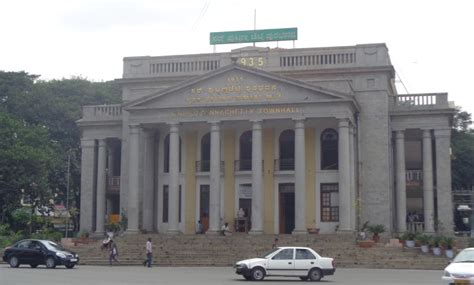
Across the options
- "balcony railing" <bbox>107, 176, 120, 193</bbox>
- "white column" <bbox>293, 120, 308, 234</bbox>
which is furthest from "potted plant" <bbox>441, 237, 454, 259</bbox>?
"balcony railing" <bbox>107, 176, 120, 193</bbox>

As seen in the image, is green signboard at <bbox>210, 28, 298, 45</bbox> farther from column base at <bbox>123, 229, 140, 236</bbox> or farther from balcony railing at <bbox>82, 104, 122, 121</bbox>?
column base at <bbox>123, 229, 140, 236</bbox>

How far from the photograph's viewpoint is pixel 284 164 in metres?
46.6

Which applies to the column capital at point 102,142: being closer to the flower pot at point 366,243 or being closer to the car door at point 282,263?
the flower pot at point 366,243

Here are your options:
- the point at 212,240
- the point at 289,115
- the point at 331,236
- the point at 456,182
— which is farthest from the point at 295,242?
the point at 456,182

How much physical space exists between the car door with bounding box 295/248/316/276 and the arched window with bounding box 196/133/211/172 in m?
20.0

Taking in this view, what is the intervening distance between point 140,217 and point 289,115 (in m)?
11.9

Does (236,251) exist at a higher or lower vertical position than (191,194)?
lower

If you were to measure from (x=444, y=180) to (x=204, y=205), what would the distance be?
15272 mm

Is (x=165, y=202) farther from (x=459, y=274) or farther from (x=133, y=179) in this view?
(x=459, y=274)

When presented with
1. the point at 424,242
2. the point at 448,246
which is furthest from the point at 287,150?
the point at 448,246

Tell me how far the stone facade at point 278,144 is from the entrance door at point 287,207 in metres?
0.07

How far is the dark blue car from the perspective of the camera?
112 ft

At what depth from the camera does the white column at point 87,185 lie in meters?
51.6

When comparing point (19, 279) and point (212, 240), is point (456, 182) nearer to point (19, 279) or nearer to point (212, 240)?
point (212, 240)
